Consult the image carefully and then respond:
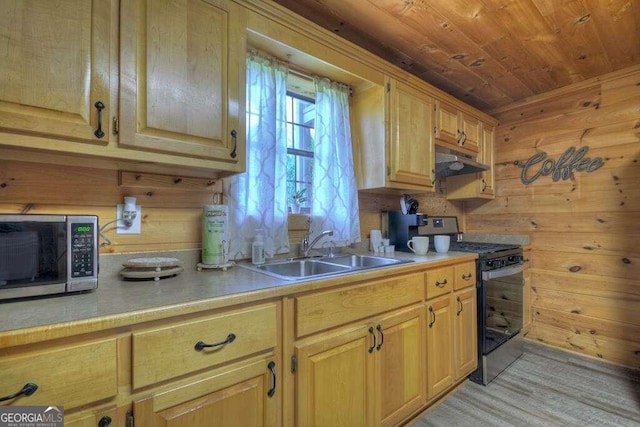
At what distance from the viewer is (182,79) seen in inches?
47.9

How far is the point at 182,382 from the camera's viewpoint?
926mm

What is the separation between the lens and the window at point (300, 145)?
2.06m

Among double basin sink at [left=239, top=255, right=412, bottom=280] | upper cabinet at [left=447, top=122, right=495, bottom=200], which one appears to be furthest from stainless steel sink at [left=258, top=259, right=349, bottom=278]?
upper cabinet at [left=447, top=122, right=495, bottom=200]

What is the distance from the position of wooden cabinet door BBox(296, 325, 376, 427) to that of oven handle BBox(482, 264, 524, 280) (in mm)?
1186

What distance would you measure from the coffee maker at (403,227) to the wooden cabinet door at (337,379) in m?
1.04

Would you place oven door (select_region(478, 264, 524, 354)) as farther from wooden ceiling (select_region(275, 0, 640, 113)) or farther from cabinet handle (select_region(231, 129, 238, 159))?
cabinet handle (select_region(231, 129, 238, 159))

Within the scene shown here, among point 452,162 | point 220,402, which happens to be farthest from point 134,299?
point 452,162

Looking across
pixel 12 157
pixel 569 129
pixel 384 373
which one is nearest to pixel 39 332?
pixel 12 157

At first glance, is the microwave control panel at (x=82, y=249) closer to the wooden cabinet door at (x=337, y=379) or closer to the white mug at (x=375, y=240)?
the wooden cabinet door at (x=337, y=379)

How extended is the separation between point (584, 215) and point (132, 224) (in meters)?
3.29

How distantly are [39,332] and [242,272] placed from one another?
0.76m

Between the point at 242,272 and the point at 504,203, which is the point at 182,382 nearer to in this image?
the point at 242,272

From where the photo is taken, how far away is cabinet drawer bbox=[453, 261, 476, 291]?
2.01 metres

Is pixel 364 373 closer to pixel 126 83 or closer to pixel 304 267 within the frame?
pixel 304 267
